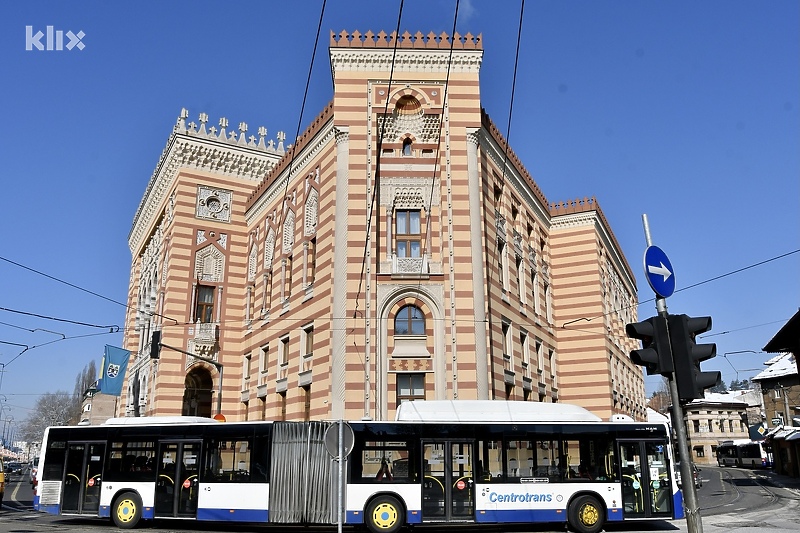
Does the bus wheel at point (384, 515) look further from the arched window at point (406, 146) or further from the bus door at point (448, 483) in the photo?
the arched window at point (406, 146)

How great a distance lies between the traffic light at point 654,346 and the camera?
284 inches

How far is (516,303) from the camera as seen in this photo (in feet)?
92.9

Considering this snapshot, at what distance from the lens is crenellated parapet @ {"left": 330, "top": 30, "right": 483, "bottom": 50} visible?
2522 cm

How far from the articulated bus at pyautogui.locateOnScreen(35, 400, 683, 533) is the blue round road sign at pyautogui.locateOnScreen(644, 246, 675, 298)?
8966mm

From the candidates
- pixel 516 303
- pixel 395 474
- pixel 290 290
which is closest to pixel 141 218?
pixel 290 290

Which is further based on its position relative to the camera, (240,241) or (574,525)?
(240,241)

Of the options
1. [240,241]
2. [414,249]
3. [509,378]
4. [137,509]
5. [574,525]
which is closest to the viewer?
[574,525]

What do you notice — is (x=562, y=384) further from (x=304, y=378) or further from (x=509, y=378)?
(x=304, y=378)

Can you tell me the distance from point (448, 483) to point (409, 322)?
8.11 metres

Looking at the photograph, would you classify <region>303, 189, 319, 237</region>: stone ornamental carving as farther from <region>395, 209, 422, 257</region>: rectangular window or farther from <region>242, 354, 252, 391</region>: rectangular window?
<region>242, 354, 252, 391</region>: rectangular window

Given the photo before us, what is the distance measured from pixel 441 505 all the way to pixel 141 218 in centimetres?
3199

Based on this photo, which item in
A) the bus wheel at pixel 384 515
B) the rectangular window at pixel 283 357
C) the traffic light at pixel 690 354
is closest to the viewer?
the traffic light at pixel 690 354

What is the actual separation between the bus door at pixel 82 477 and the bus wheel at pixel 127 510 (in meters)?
0.56

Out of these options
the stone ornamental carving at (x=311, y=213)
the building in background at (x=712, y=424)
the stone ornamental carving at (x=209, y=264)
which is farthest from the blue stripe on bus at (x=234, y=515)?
the building in background at (x=712, y=424)
